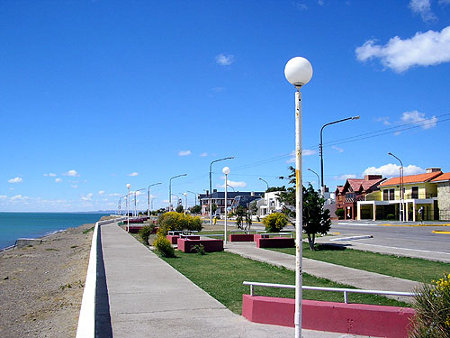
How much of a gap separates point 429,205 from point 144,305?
5015cm

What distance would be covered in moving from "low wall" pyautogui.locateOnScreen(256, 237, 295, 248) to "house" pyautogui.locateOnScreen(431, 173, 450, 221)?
33173 mm

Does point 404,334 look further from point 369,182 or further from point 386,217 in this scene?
point 369,182

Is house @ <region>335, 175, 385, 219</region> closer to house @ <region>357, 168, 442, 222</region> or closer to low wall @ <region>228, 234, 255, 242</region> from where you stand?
house @ <region>357, 168, 442, 222</region>

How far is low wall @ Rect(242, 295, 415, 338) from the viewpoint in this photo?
6297mm

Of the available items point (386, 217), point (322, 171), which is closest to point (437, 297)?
point (322, 171)

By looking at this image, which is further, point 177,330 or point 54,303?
point 54,303

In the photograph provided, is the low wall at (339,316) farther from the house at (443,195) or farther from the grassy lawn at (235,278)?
the house at (443,195)

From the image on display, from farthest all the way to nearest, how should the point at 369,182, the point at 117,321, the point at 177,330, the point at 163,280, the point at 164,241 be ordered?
the point at 369,182 < the point at 164,241 < the point at 163,280 < the point at 117,321 < the point at 177,330

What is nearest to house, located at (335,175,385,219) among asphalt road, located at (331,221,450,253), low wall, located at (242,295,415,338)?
asphalt road, located at (331,221,450,253)

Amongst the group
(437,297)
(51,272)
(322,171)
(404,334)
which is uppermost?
(322,171)

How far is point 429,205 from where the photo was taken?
5197cm

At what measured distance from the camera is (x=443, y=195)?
163 ft

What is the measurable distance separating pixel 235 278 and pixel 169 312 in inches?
188

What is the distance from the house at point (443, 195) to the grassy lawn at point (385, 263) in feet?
111
